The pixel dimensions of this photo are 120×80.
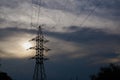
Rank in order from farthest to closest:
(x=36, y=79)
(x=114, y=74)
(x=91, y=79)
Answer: (x=91, y=79)
(x=114, y=74)
(x=36, y=79)

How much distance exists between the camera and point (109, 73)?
10038cm

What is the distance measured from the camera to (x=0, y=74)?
107 metres

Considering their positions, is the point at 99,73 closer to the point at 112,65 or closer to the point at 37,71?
the point at 112,65

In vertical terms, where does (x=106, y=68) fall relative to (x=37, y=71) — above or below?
above

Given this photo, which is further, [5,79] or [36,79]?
[5,79]

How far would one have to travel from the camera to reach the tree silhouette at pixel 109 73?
98656 mm

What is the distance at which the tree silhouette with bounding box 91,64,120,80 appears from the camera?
98656 millimetres

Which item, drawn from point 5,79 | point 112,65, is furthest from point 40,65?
point 112,65

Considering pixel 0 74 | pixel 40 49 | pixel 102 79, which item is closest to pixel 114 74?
pixel 102 79

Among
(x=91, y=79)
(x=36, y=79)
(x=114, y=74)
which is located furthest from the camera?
(x=91, y=79)

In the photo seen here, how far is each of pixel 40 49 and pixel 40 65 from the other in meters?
3.93

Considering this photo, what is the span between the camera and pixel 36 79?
263 feet

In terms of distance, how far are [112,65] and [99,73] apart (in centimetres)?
549

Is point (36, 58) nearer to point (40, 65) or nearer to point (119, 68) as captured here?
point (40, 65)
